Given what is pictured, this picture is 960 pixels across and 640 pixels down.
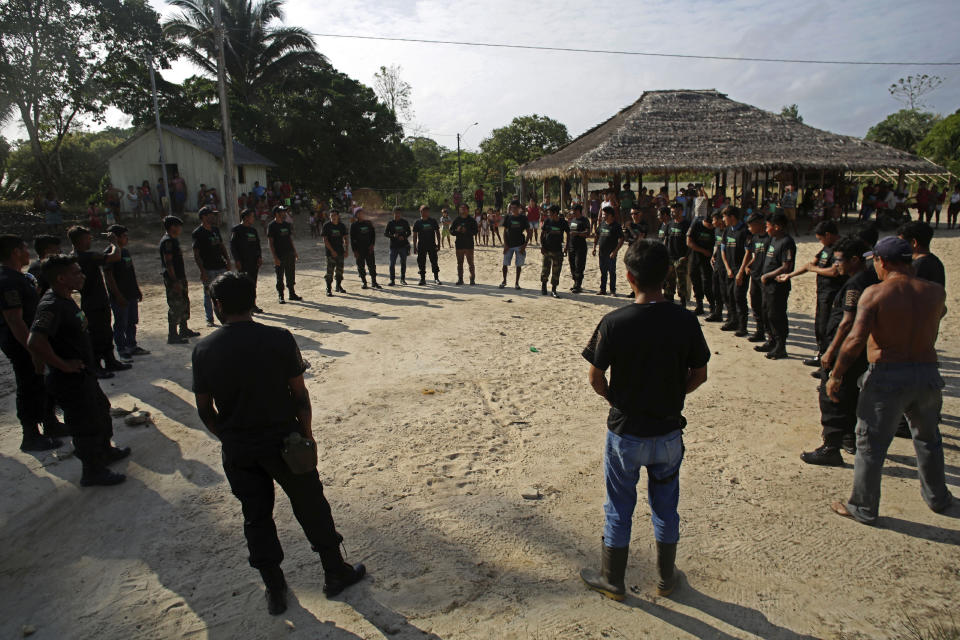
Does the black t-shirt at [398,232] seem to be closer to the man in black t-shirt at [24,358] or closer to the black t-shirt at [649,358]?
the man in black t-shirt at [24,358]

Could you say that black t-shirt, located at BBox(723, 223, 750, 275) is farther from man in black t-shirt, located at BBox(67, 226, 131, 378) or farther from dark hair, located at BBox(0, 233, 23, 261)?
dark hair, located at BBox(0, 233, 23, 261)

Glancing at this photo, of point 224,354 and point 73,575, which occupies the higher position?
point 224,354

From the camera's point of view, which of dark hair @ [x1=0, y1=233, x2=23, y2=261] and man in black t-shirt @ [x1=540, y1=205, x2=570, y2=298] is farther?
man in black t-shirt @ [x1=540, y1=205, x2=570, y2=298]

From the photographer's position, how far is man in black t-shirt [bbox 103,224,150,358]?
22.9ft

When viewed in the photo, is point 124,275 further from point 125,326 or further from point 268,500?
point 268,500

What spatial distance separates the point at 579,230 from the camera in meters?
10.7

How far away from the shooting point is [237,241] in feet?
29.3

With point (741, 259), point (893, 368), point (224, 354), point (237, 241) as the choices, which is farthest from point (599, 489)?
point (237, 241)

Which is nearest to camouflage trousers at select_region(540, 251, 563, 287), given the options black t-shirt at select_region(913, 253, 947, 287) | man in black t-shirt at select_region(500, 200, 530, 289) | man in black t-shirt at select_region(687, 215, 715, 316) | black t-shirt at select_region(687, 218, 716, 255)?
man in black t-shirt at select_region(500, 200, 530, 289)

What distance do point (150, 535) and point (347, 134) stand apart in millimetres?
27455

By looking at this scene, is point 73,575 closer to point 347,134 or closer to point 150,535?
point 150,535

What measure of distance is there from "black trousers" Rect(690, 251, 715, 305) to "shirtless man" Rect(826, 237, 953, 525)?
535 centimetres

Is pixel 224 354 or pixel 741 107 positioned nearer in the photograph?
pixel 224 354

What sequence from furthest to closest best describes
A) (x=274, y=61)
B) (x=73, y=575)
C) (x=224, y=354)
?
(x=274, y=61), (x=73, y=575), (x=224, y=354)
